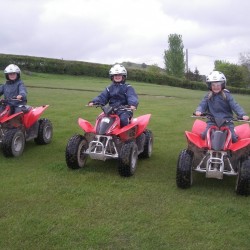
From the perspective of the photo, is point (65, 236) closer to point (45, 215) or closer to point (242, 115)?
point (45, 215)

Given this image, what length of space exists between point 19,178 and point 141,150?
2.18 m

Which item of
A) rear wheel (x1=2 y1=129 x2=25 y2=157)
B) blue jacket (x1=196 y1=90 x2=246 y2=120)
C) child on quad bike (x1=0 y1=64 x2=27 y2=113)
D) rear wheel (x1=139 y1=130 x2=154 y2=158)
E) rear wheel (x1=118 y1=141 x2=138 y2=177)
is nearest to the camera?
rear wheel (x1=118 y1=141 x2=138 y2=177)

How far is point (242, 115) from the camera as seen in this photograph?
5926mm

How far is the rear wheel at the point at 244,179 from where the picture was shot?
520 cm

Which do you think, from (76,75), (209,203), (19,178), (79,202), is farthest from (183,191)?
(76,75)

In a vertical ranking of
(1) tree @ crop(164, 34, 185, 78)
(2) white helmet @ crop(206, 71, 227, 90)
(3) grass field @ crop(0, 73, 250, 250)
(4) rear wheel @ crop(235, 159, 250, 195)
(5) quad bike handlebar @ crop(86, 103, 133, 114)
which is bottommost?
(3) grass field @ crop(0, 73, 250, 250)

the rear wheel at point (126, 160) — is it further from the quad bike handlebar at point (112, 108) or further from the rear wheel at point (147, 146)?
the rear wheel at point (147, 146)

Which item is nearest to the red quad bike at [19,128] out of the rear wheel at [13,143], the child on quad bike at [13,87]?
the rear wheel at [13,143]

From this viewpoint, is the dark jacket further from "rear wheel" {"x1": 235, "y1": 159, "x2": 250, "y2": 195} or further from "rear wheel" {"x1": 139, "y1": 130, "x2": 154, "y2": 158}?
"rear wheel" {"x1": 235, "y1": 159, "x2": 250, "y2": 195}

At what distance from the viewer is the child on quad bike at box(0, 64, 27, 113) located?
7.66m

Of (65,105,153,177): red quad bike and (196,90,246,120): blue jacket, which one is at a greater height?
(196,90,246,120): blue jacket

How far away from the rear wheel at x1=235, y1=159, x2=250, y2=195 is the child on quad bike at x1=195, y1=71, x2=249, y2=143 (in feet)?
3.19

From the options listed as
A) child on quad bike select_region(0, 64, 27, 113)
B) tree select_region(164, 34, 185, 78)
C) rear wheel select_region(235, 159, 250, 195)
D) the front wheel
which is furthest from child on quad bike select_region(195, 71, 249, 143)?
tree select_region(164, 34, 185, 78)

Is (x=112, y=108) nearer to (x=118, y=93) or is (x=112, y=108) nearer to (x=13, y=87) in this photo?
(x=118, y=93)
